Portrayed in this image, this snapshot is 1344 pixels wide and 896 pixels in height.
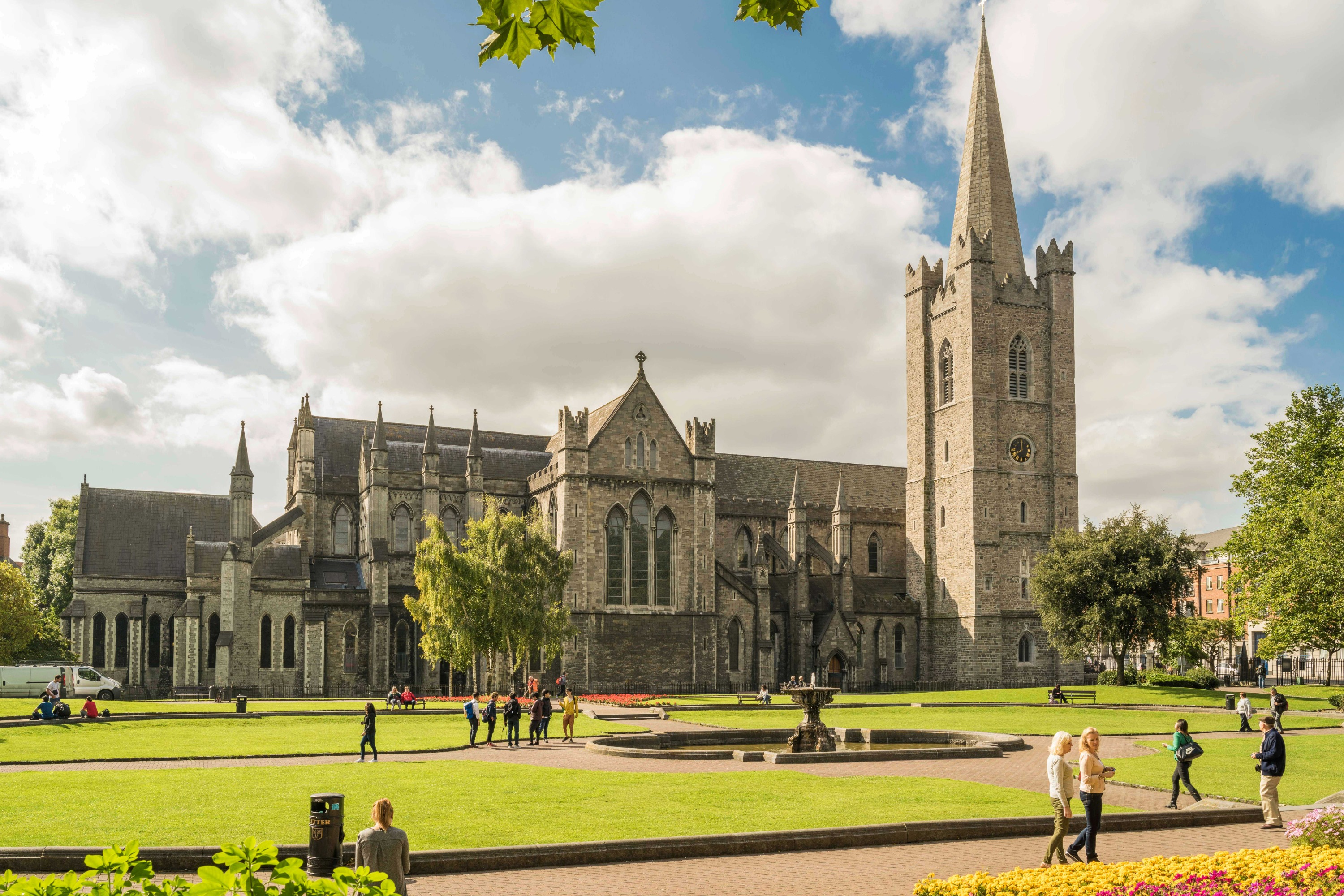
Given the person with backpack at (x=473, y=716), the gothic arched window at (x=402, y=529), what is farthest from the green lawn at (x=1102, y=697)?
the gothic arched window at (x=402, y=529)

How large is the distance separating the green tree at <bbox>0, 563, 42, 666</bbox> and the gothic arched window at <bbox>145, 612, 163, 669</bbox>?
5.64 m

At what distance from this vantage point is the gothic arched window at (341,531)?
66625 millimetres

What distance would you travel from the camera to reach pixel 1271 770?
16875 mm

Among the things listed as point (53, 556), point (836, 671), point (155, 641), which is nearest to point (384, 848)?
point (155, 641)

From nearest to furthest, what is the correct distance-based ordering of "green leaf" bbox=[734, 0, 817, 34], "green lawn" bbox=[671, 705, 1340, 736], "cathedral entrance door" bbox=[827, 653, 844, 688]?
"green leaf" bbox=[734, 0, 817, 34]
"green lawn" bbox=[671, 705, 1340, 736]
"cathedral entrance door" bbox=[827, 653, 844, 688]

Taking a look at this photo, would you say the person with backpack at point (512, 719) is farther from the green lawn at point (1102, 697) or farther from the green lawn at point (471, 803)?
the green lawn at point (1102, 697)

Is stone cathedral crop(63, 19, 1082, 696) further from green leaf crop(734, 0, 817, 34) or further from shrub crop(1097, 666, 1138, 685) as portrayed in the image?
green leaf crop(734, 0, 817, 34)

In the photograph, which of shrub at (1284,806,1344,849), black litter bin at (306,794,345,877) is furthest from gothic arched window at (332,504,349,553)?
shrub at (1284,806,1344,849)

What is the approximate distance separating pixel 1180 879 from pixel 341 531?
202 feet

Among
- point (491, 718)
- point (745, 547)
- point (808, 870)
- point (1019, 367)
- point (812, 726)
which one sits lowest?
point (491, 718)

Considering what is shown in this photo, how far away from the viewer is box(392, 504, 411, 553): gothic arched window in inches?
2557

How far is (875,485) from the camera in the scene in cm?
8162

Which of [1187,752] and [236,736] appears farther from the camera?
[236,736]

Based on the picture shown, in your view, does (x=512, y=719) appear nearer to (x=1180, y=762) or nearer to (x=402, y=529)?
(x=1180, y=762)
